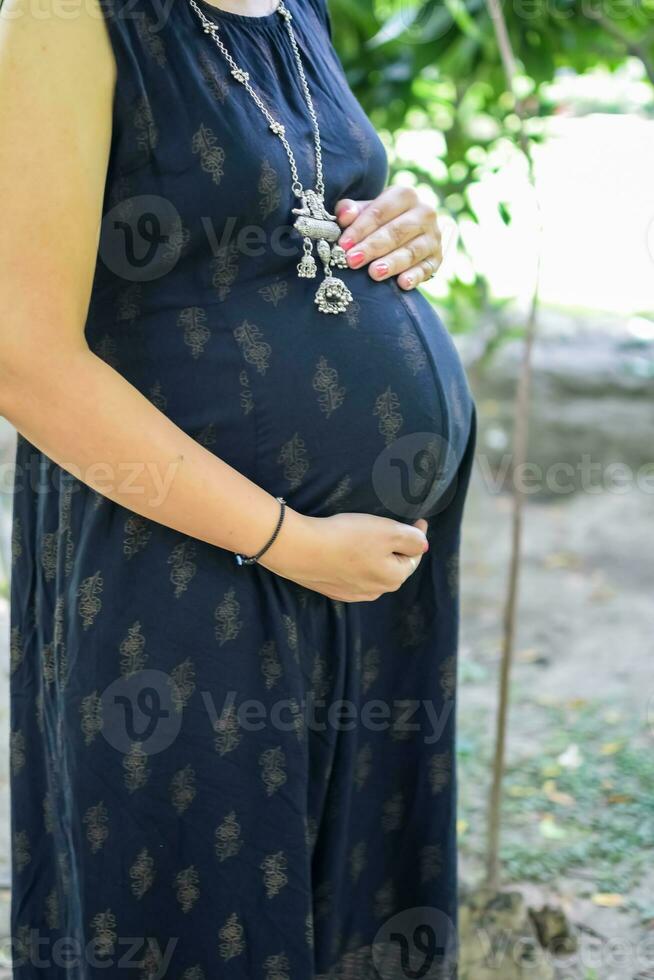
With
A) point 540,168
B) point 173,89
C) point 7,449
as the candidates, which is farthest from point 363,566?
point 7,449

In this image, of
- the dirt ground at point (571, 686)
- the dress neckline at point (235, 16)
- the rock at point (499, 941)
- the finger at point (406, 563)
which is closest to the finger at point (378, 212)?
the dress neckline at point (235, 16)

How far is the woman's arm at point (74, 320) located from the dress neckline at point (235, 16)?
0.18 m

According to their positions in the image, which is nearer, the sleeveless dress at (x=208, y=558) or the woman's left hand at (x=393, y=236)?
the sleeveless dress at (x=208, y=558)

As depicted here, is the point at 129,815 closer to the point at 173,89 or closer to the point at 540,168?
the point at 173,89

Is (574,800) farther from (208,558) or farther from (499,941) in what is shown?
(208,558)

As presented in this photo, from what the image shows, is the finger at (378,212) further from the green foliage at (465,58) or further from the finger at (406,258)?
the green foliage at (465,58)

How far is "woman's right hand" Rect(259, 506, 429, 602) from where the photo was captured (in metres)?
0.97

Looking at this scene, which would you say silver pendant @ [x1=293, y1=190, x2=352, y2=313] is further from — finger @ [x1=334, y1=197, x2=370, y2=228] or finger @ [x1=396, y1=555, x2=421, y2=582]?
finger @ [x1=396, y1=555, x2=421, y2=582]

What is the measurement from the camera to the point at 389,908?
135 cm

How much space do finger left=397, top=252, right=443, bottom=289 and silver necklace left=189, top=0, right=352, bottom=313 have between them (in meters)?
0.08

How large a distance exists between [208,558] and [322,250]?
33 cm

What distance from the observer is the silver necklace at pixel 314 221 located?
3.16ft

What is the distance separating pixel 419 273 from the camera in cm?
112

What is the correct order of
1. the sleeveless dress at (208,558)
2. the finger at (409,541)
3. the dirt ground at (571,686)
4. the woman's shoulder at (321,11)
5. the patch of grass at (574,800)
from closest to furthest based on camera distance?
the sleeveless dress at (208,558)
the finger at (409,541)
the woman's shoulder at (321,11)
the dirt ground at (571,686)
the patch of grass at (574,800)
